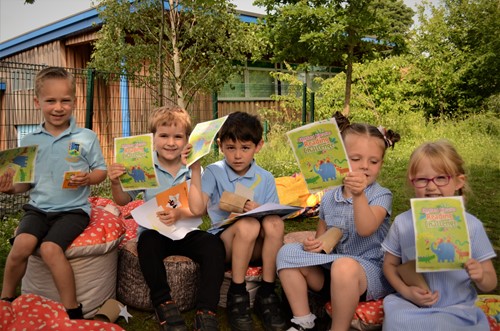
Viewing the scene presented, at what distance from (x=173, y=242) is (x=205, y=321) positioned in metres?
0.57

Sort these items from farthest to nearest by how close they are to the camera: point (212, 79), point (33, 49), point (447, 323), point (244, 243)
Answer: point (33, 49) → point (212, 79) → point (244, 243) → point (447, 323)

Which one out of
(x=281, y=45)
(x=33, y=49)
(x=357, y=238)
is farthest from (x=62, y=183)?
(x=33, y=49)

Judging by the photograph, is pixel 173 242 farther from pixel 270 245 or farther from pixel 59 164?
pixel 59 164

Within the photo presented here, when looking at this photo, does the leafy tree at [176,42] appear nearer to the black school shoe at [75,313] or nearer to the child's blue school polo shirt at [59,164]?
the child's blue school polo shirt at [59,164]

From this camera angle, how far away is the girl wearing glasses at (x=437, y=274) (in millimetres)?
1979

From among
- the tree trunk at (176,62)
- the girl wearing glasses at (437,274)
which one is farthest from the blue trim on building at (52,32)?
the girl wearing glasses at (437,274)

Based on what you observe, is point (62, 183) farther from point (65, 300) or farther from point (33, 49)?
point (33, 49)

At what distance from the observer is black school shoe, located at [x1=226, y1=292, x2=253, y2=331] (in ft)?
8.41

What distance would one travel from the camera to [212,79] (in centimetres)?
784

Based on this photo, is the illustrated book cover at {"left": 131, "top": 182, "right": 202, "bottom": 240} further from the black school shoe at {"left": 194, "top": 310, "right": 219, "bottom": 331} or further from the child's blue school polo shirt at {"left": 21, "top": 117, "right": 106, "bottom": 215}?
the black school shoe at {"left": 194, "top": 310, "right": 219, "bottom": 331}

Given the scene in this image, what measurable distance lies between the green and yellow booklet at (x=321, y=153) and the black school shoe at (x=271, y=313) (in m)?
0.74

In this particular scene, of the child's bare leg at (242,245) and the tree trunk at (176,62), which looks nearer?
the child's bare leg at (242,245)

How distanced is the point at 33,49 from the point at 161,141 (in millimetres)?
10069

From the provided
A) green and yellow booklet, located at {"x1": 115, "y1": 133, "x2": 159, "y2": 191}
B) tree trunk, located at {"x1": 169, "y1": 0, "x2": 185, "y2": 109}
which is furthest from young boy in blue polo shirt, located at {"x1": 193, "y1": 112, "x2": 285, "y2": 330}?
tree trunk, located at {"x1": 169, "y1": 0, "x2": 185, "y2": 109}
